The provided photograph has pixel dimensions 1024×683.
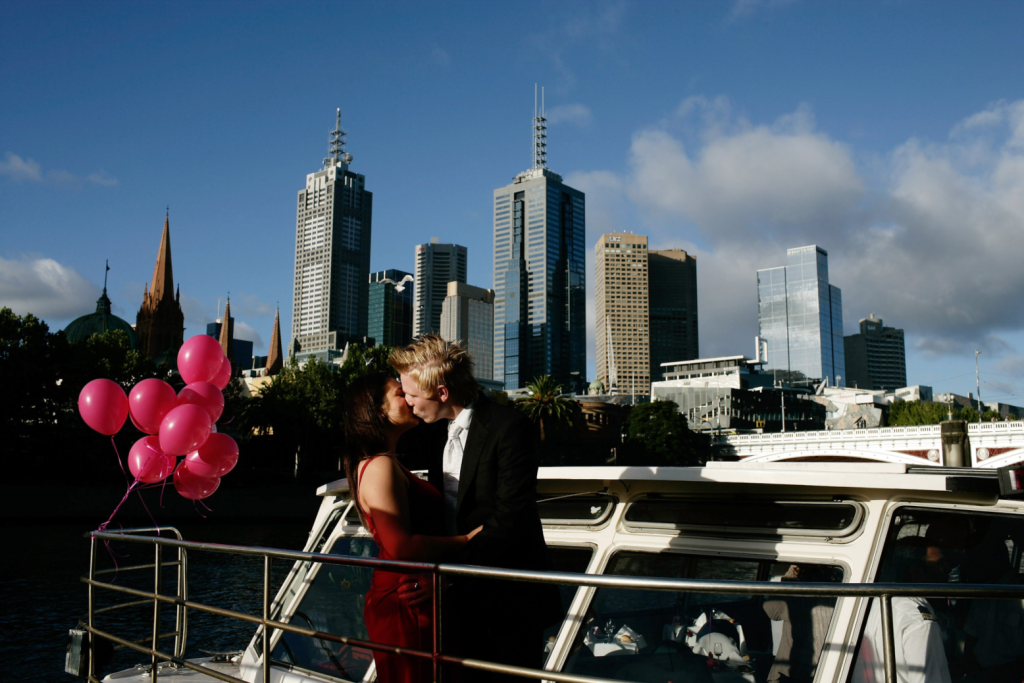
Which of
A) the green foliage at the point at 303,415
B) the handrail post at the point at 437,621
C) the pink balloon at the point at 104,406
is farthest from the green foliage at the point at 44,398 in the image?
the handrail post at the point at 437,621

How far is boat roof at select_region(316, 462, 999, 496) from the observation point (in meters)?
3.11

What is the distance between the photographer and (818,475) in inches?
130

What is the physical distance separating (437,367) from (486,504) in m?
0.60

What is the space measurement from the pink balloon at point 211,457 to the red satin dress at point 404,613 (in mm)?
4902

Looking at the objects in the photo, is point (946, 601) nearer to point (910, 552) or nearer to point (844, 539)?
point (910, 552)

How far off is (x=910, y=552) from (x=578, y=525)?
1.56 meters

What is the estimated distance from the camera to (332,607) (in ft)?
15.3

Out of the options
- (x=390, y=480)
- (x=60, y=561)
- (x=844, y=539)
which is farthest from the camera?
(x=60, y=561)

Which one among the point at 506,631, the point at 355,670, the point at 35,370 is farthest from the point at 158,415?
the point at 35,370

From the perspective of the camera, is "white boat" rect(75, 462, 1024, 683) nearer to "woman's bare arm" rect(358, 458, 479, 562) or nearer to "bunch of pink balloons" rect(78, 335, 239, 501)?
"woman's bare arm" rect(358, 458, 479, 562)

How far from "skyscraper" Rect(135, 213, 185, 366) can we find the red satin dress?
11714 cm

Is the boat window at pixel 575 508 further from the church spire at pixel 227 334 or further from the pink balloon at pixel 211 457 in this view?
the church spire at pixel 227 334

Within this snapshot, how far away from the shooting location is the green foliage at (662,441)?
270ft

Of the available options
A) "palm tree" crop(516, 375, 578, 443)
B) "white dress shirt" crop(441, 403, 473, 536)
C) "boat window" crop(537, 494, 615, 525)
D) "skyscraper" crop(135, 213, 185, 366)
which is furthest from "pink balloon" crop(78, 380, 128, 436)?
"skyscraper" crop(135, 213, 185, 366)
